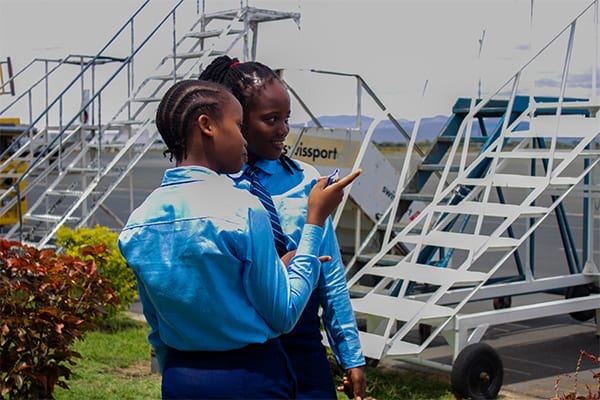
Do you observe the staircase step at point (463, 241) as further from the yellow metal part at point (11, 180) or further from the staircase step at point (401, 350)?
the yellow metal part at point (11, 180)

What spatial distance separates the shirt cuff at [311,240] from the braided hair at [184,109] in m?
0.40

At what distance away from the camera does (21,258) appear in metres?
5.55

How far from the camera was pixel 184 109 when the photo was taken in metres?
2.52

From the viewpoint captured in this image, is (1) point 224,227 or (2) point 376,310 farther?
(2) point 376,310

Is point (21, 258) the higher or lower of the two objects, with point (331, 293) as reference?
lower

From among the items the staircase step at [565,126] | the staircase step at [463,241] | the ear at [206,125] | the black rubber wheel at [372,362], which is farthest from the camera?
the staircase step at [565,126]

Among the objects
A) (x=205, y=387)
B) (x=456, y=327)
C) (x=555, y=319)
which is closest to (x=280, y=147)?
(x=205, y=387)

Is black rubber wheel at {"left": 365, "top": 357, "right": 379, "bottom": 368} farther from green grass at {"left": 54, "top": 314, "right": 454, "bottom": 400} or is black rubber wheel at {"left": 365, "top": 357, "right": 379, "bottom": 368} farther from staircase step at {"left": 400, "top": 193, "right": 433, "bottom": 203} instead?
staircase step at {"left": 400, "top": 193, "right": 433, "bottom": 203}

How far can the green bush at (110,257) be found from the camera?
29.1 ft

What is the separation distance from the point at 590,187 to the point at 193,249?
7358mm

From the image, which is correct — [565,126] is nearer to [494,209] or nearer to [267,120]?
[494,209]

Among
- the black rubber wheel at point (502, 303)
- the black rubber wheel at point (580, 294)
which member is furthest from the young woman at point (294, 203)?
the black rubber wheel at point (502, 303)

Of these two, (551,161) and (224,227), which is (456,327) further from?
(224,227)

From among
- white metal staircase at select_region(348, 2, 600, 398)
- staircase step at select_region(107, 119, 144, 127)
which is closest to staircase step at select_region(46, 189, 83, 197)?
staircase step at select_region(107, 119, 144, 127)
